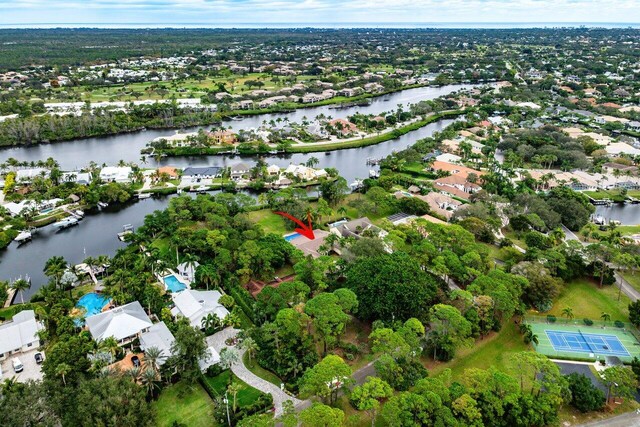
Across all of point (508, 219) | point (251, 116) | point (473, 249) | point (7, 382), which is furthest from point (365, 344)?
point (251, 116)

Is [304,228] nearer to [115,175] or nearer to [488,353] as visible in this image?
[488,353]

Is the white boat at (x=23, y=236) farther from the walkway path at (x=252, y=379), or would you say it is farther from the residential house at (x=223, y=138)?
the residential house at (x=223, y=138)

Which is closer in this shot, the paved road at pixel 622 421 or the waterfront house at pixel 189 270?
Answer: the paved road at pixel 622 421

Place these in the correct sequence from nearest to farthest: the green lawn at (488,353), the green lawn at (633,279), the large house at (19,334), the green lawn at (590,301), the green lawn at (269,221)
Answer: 1. the green lawn at (488,353)
2. the large house at (19,334)
3. the green lawn at (590,301)
4. the green lawn at (633,279)
5. the green lawn at (269,221)

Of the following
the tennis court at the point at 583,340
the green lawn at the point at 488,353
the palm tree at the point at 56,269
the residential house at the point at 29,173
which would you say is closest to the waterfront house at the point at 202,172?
the residential house at the point at 29,173

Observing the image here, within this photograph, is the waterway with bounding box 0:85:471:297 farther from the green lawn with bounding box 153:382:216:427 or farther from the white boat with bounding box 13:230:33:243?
the green lawn with bounding box 153:382:216:427

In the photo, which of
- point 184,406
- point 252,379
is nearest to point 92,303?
point 184,406
